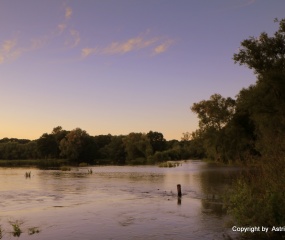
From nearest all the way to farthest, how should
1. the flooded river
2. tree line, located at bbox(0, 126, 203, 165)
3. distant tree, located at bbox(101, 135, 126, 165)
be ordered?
the flooded river, tree line, located at bbox(0, 126, 203, 165), distant tree, located at bbox(101, 135, 126, 165)

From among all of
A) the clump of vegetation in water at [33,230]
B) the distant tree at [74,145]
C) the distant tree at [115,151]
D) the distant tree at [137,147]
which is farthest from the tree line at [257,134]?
the distant tree at [115,151]

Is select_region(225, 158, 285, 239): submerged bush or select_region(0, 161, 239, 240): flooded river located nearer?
select_region(225, 158, 285, 239): submerged bush

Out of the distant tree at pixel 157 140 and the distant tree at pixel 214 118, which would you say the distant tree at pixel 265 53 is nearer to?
the distant tree at pixel 214 118

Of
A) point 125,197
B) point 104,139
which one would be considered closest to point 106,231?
point 125,197

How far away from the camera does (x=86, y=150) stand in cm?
14362

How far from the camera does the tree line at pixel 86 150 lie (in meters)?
139

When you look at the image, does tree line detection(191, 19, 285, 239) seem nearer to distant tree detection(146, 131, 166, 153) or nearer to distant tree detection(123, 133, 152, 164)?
distant tree detection(123, 133, 152, 164)

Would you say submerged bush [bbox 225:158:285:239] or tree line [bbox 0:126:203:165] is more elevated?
tree line [bbox 0:126:203:165]

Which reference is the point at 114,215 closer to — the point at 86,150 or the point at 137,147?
the point at 86,150

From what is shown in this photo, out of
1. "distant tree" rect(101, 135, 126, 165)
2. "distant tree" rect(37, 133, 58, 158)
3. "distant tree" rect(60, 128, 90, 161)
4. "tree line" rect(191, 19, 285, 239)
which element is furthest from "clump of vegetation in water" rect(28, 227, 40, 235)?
"distant tree" rect(101, 135, 126, 165)

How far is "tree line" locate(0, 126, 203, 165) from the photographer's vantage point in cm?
13888

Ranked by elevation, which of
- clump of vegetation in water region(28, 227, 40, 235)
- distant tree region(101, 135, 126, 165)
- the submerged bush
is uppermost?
distant tree region(101, 135, 126, 165)

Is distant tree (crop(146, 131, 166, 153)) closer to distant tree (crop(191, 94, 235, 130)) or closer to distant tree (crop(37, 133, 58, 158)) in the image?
distant tree (crop(37, 133, 58, 158))

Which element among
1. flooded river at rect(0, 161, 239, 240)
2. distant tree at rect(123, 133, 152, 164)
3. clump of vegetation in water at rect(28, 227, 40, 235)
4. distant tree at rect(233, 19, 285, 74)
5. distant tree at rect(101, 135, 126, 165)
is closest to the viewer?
flooded river at rect(0, 161, 239, 240)
